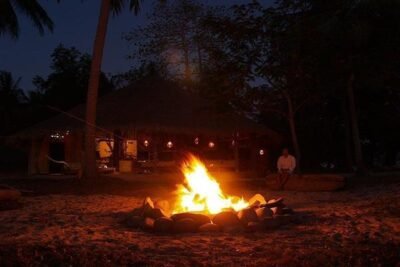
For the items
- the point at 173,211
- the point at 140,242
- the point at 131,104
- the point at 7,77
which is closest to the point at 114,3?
the point at 131,104

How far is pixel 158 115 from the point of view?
23.0 m

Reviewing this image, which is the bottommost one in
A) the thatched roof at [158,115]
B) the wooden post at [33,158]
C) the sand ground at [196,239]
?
the sand ground at [196,239]

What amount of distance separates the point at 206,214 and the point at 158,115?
44.8 feet

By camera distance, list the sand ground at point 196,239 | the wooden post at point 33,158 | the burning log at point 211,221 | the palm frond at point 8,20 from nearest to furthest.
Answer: the sand ground at point 196,239, the burning log at point 211,221, the palm frond at point 8,20, the wooden post at point 33,158

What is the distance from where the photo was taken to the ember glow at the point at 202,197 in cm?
1059

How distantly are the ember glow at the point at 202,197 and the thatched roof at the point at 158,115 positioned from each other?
387 inches

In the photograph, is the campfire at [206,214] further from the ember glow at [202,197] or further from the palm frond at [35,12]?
the palm frond at [35,12]

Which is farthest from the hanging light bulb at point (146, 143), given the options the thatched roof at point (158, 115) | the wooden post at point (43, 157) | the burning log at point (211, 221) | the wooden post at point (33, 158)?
the burning log at point (211, 221)

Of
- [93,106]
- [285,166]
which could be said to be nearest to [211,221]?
[285,166]

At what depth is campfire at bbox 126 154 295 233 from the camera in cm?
909

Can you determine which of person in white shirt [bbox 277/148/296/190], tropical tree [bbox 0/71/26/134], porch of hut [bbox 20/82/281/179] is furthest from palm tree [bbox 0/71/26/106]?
person in white shirt [bbox 277/148/296/190]

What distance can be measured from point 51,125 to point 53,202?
11.1 meters

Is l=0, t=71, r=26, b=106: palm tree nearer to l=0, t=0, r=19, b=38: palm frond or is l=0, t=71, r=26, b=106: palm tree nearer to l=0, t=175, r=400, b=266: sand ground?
l=0, t=0, r=19, b=38: palm frond

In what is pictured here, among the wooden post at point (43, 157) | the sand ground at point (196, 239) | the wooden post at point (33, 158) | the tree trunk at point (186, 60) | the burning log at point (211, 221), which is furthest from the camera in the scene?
the tree trunk at point (186, 60)
